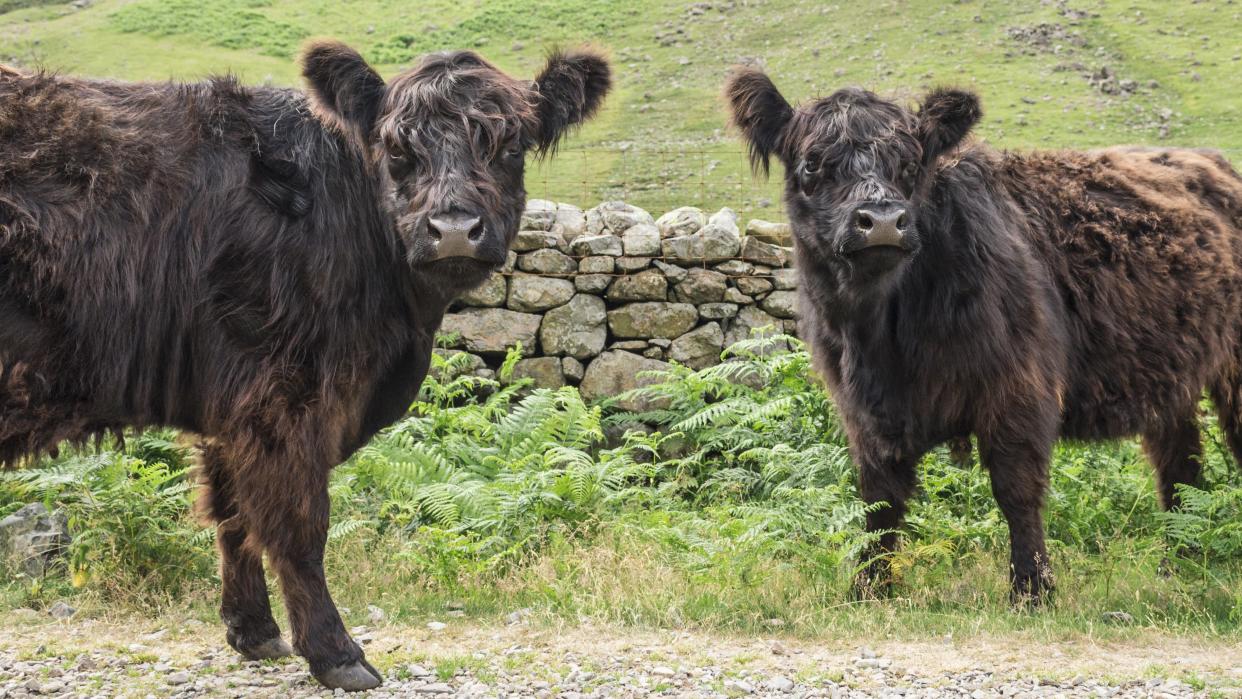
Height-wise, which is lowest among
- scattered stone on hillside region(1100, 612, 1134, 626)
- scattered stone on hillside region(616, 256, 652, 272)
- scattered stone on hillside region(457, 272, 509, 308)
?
scattered stone on hillside region(1100, 612, 1134, 626)

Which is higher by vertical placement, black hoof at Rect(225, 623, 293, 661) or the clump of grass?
the clump of grass

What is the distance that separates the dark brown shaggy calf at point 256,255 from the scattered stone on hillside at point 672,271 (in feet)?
18.5

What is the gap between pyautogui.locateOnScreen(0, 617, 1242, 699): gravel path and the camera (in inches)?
180

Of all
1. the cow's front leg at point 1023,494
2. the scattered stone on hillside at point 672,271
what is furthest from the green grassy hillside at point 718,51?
the cow's front leg at point 1023,494

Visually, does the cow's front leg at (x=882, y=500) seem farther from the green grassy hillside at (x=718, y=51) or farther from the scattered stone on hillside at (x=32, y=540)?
the green grassy hillside at (x=718, y=51)

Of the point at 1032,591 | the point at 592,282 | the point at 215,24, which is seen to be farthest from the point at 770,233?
the point at 215,24

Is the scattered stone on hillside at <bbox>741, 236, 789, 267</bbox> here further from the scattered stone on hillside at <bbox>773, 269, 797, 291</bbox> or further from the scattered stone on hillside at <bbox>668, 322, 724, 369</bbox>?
the scattered stone on hillside at <bbox>668, 322, 724, 369</bbox>

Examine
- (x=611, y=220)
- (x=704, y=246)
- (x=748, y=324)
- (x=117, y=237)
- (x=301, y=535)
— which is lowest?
(x=748, y=324)

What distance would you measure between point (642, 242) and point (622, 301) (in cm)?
59

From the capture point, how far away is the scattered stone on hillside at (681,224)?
10.4 m

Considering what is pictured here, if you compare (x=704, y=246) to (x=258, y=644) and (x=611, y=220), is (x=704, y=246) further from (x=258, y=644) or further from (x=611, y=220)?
(x=258, y=644)

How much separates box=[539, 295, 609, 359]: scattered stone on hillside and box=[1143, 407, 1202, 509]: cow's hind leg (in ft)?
15.6

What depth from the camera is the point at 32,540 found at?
22.4 feet

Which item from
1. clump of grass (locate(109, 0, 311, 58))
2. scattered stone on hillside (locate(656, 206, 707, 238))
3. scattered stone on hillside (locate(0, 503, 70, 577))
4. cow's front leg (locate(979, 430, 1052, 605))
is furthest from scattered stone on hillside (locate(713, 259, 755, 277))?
clump of grass (locate(109, 0, 311, 58))
